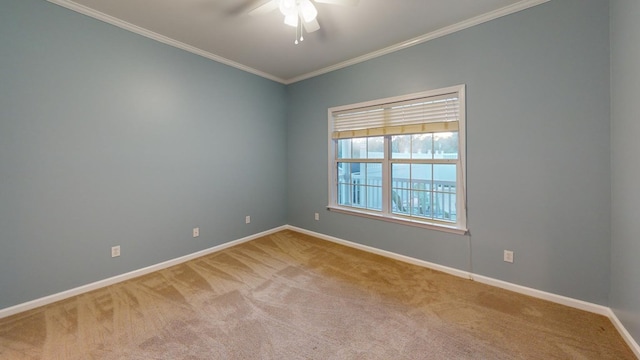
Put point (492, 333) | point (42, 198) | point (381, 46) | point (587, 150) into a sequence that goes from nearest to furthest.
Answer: point (492, 333) → point (587, 150) → point (42, 198) → point (381, 46)

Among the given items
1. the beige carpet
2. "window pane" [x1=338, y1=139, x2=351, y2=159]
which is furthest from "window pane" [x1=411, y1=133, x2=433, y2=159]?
the beige carpet

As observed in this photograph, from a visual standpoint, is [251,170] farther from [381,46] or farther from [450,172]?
[450,172]

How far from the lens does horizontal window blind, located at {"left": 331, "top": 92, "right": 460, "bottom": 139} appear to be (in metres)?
2.69

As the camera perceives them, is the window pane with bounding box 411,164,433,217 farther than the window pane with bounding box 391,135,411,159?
No

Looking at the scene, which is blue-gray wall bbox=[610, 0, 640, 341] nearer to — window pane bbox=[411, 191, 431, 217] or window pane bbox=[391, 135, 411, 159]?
window pane bbox=[411, 191, 431, 217]

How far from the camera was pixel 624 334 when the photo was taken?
1694 millimetres

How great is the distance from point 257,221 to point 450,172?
9.44 ft

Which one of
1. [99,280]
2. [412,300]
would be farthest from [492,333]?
[99,280]

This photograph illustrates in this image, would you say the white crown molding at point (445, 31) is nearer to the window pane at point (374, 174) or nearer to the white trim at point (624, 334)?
the window pane at point (374, 174)

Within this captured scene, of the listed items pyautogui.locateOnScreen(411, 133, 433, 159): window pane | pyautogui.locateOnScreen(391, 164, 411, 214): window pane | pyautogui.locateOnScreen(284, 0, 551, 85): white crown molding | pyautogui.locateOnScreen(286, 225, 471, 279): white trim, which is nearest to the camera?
pyautogui.locateOnScreen(284, 0, 551, 85): white crown molding

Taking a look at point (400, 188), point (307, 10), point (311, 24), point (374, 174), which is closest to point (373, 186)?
point (374, 174)

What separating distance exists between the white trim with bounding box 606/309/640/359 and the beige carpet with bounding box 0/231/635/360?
4 cm

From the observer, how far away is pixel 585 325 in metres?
1.84

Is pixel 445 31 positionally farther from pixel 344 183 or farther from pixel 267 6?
pixel 344 183
